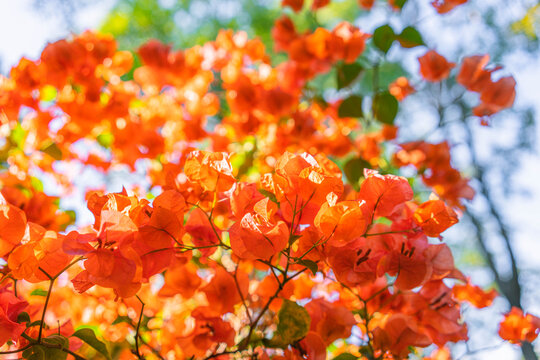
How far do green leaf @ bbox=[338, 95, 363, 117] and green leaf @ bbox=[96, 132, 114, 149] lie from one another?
76 centimetres

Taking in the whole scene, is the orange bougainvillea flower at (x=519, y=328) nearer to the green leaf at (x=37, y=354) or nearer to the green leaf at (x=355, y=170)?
the green leaf at (x=355, y=170)

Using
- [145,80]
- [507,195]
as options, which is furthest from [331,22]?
[145,80]

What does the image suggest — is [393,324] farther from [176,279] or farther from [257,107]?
[257,107]

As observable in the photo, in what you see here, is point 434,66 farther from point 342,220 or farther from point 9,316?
point 9,316

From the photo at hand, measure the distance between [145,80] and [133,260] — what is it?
1.30m

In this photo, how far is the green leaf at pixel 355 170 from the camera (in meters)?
1.16

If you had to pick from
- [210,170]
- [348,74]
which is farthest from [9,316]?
[348,74]

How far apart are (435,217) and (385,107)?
59 centimetres

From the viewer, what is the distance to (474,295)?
96 centimetres

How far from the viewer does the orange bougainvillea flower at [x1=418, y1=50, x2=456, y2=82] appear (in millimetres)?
1273

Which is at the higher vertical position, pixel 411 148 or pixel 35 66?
pixel 35 66

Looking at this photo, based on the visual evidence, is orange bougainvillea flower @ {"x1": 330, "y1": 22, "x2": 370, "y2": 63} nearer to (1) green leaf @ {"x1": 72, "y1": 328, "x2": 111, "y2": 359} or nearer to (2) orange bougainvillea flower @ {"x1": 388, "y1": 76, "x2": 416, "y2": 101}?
(2) orange bougainvillea flower @ {"x1": 388, "y1": 76, "x2": 416, "y2": 101}

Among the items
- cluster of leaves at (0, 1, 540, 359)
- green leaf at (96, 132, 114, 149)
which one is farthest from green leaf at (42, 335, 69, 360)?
green leaf at (96, 132, 114, 149)

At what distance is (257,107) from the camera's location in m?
1.44
